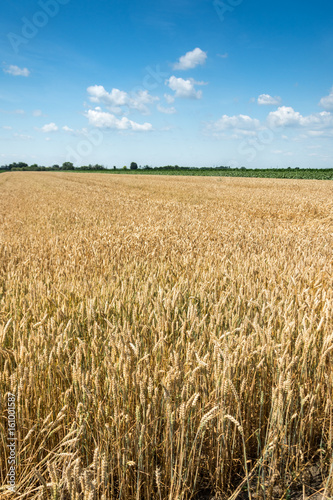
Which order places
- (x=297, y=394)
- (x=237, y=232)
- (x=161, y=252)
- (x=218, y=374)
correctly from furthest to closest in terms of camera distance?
(x=237, y=232) < (x=161, y=252) < (x=297, y=394) < (x=218, y=374)

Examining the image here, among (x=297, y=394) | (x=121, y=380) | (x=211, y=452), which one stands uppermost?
(x=121, y=380)

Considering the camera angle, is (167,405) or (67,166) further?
(67,166)

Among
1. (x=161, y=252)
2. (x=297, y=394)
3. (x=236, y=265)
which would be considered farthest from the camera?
(x=161, y=252)

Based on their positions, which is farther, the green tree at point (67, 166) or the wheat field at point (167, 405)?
the green tree at point (67, 166)

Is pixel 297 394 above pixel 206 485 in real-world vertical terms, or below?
above

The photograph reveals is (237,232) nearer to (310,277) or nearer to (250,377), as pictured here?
(310,277)

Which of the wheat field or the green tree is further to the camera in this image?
the green tree

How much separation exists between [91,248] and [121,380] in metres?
3.52

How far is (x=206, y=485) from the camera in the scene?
1737 mm

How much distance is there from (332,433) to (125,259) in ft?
10.3

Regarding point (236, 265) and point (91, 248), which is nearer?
point (236, 265)

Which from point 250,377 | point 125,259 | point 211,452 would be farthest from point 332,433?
point 125,259

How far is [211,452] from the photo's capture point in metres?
1.71

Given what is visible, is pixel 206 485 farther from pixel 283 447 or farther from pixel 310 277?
pixel 310 277
